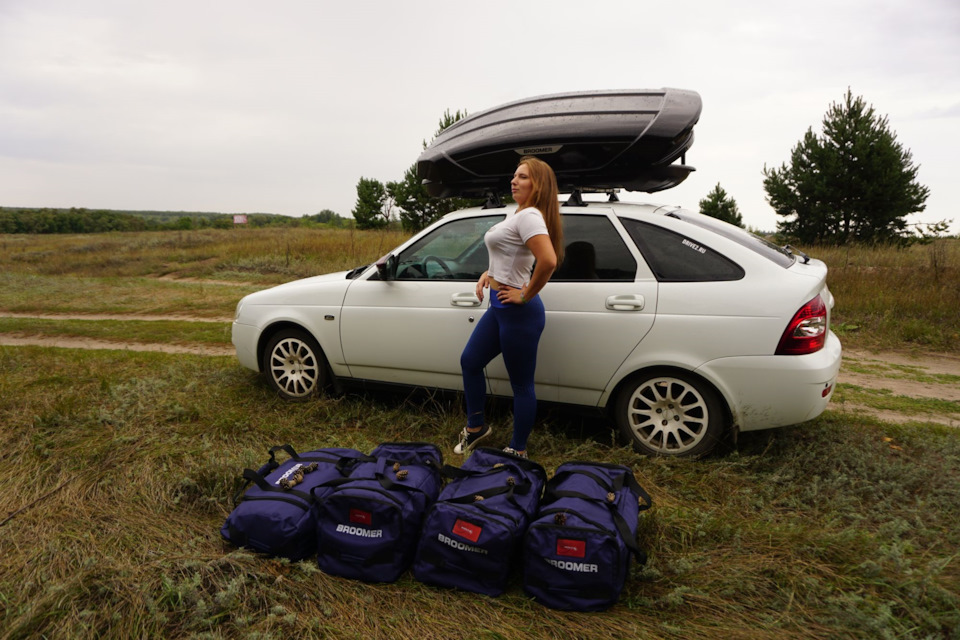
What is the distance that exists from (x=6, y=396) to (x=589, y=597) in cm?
538

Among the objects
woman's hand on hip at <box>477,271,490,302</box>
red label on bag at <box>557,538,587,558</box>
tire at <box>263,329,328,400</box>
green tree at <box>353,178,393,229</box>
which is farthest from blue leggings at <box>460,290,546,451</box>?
green tree at <box>353,178,393,229</box>

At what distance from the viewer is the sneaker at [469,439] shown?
393 centimetres

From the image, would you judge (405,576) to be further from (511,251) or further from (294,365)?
(294,365)

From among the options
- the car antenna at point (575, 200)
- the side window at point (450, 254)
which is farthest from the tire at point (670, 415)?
the side window at point (450, 254)

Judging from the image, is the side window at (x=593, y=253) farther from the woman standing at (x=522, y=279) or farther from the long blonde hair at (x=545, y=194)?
the long blonde hair at (x=545, y=194)

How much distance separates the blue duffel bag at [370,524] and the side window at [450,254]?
1.86 m

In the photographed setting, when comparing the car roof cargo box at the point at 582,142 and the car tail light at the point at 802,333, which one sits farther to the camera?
the car roof cargo box at the point at 582,142

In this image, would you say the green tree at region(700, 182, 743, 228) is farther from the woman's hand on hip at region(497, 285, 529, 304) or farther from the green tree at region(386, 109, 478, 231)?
the woman's hand on hip at region(497, 285, 529, 304)

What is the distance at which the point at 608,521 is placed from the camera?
8.13 ft

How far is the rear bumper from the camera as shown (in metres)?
3.38

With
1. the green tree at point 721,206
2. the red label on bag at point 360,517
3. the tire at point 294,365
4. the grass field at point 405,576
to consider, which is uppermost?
the green tree at point 721,206

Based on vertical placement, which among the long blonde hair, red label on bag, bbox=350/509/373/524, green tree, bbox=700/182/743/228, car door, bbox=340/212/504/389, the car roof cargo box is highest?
green tree, bbox=700/182/743/228

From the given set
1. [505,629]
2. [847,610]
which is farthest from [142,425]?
[847,610]

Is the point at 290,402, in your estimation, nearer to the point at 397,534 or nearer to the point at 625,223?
the point at 397,534
